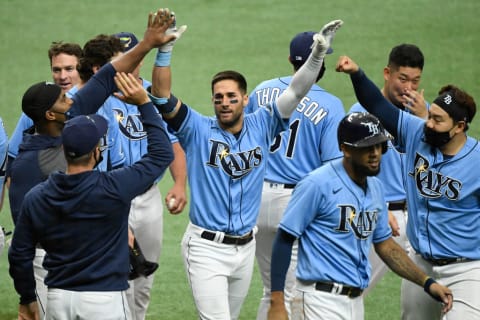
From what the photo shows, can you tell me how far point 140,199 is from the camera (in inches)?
282

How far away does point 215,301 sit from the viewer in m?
6.11

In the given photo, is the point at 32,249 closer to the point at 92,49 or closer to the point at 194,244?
the point at 194,244

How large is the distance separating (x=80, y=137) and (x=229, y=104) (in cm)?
143

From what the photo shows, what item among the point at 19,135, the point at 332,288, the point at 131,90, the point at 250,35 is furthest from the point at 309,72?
the point at 250,35

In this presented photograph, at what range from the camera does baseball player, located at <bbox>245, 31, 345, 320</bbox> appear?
22.8ft

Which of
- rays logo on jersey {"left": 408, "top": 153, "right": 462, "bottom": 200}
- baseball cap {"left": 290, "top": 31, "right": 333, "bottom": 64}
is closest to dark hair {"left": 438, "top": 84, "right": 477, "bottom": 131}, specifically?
rays logo on jersey {"left": 408, "top": 153, "right": 462, "bottom": 200}

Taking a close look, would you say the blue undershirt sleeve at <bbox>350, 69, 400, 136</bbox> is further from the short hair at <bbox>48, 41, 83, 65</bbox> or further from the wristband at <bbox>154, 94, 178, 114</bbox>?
the short hair at <bbox>48, 41, 83, 65</bbox>

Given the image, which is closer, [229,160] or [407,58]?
[229,160]

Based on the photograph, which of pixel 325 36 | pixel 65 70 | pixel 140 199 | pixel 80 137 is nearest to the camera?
pixel 80 137

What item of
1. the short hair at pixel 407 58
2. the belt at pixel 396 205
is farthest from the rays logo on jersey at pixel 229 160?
the short hair at pixel 407 58

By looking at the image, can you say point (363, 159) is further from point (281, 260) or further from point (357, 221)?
point (281, 260)

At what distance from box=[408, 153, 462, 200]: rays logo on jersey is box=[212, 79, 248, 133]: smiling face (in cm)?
116

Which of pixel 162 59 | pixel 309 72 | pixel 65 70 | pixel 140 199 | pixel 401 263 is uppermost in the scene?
pixel 162 59

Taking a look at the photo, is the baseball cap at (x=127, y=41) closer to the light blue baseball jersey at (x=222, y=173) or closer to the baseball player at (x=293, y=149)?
the baseball player at (x=293, y=149)
